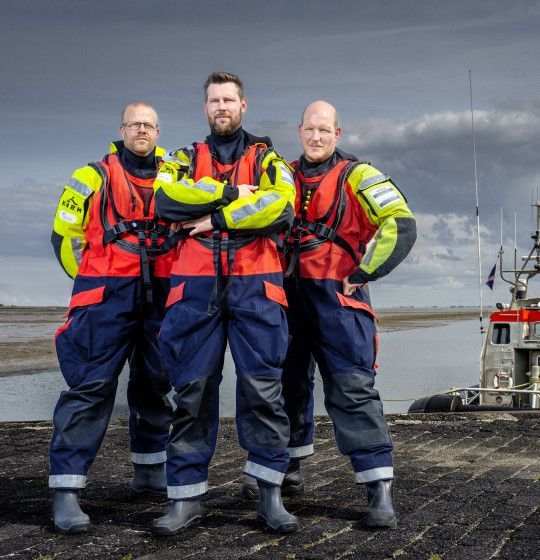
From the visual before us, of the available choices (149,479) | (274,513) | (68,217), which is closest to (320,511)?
(274,513)

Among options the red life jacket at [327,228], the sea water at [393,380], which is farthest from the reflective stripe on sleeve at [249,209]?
the sea water at [393,380]

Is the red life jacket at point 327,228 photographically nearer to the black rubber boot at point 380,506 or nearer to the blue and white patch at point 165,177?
the blue and white patch at point 165,177

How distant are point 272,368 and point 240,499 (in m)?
1.13

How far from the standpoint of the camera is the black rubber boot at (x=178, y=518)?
151 inches

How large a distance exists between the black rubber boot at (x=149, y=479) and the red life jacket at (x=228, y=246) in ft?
4.58

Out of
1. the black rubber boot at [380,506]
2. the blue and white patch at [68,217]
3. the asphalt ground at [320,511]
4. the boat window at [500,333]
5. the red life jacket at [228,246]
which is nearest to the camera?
the asphalt ground at [320,511]

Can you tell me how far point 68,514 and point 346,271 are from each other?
190cm

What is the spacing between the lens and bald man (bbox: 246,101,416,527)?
13.6 ft

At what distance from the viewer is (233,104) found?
403cm

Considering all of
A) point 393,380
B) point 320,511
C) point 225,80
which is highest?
point 225,80

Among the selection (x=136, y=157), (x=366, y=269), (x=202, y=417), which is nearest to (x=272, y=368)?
(x=202, y=417)

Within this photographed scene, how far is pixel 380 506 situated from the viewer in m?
4.08

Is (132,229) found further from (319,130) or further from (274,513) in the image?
(274,513)

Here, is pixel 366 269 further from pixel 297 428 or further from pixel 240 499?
pixel 240 499
